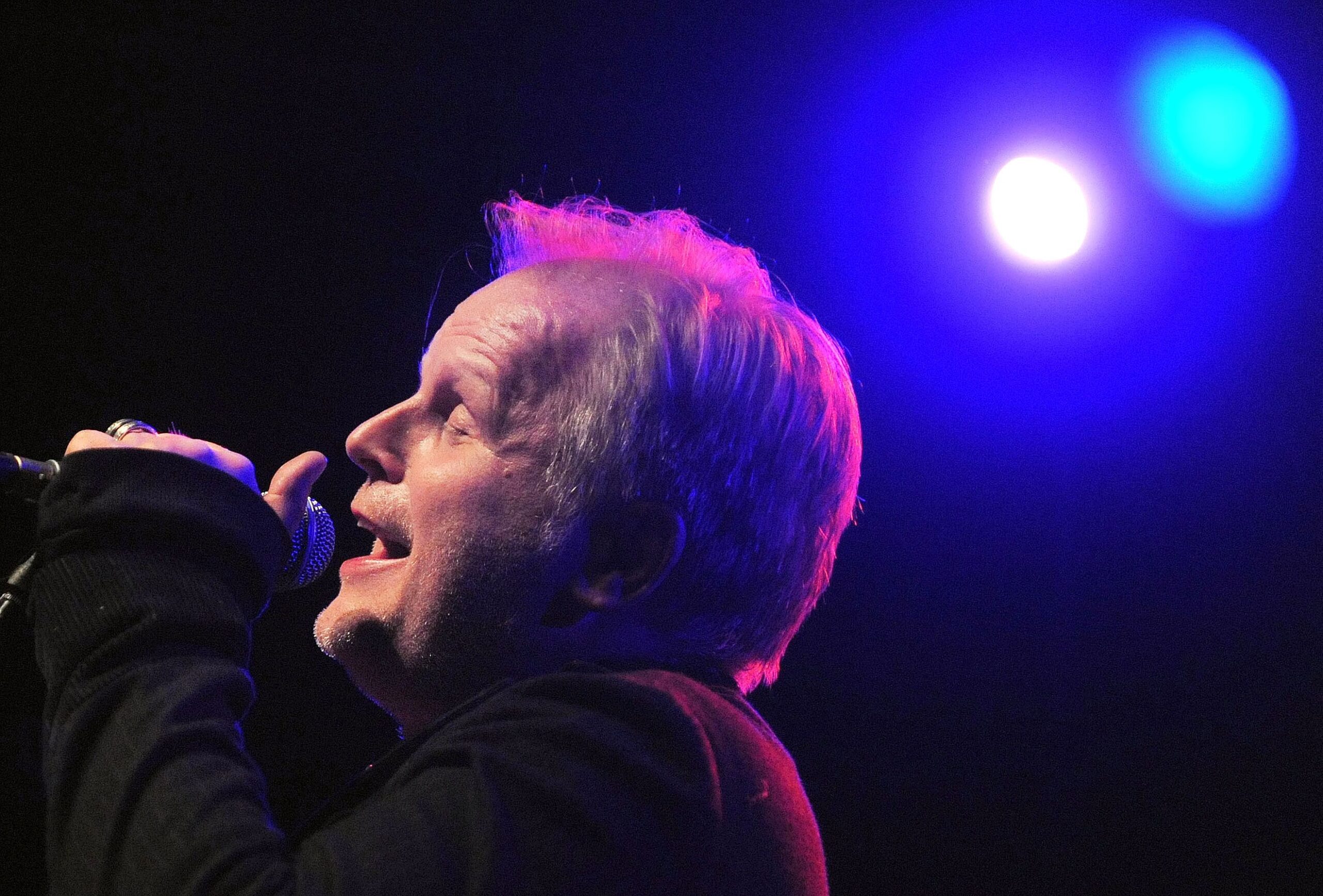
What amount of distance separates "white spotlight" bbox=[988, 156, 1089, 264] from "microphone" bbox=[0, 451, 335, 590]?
2363 mm

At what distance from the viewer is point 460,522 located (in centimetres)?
116

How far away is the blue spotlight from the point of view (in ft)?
8.95

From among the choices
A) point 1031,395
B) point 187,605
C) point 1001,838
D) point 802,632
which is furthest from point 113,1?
point 1001,838

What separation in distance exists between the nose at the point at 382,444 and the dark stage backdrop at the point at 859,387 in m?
1.38

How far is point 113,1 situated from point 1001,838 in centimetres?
333

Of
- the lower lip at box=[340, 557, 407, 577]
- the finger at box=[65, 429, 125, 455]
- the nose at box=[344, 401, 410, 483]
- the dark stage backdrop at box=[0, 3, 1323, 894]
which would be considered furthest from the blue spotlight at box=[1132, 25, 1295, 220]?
the finger at box=[65, 429, 125, 455]

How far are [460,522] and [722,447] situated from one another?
0.37m

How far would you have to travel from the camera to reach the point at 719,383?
133cm

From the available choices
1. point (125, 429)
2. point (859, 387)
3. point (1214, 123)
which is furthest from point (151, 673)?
point (1214, 123)

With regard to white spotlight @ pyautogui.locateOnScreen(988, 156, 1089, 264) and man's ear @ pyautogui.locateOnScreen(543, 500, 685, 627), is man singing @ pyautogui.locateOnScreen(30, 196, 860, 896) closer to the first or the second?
man's ear @ pyautogui.locateOnScreen(543, 500, 685, 627)

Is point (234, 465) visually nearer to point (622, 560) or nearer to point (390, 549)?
point (390, 549)

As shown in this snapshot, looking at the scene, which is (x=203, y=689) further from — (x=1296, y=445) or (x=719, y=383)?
(x=1296, y=445)

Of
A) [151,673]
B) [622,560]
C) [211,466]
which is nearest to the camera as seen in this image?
[151,673]

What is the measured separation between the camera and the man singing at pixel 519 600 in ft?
2.59
